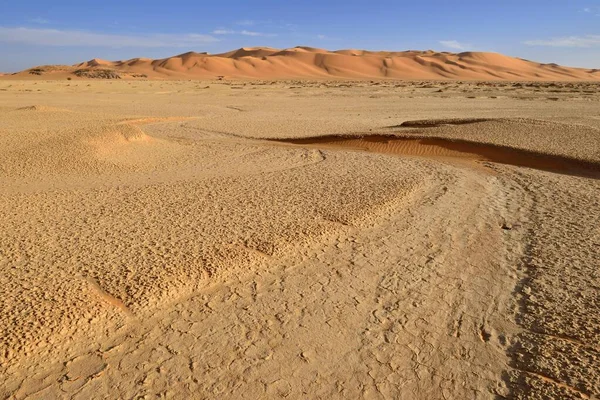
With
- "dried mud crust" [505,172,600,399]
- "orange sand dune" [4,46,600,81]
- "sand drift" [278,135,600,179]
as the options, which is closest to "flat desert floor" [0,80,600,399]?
"dried mud crust" [505,172,600,399]

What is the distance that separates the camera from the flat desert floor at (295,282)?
232cm

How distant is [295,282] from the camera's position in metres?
3.25

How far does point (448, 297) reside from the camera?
122 inches

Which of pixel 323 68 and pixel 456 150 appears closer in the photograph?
pixel 456 150

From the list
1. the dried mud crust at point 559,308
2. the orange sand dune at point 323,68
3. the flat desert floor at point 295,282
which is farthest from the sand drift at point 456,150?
the orange sand dune at point 323,68

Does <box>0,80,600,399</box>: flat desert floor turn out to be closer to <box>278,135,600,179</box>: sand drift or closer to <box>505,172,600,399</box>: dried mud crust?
<box>505,172,600,399</box>: dried mud crust

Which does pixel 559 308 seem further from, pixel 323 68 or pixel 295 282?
pixel 323 68

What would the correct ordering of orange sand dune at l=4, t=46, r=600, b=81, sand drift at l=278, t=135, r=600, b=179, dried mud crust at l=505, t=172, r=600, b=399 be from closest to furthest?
dried mud crust at l=505, t=172, r=600, b=399 → sand drift at l=278, t=135, r=600, b=179 → orange sand dune at l=4, t=46, r=600, b=81

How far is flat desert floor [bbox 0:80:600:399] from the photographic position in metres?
2.32

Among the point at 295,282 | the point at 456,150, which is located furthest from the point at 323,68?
the point at 295,282

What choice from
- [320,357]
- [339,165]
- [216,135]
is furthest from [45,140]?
[320,357]

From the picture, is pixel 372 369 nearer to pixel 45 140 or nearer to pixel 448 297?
pixel 448 297

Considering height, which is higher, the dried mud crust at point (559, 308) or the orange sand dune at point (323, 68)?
the orange sand dune at point (323, 68)

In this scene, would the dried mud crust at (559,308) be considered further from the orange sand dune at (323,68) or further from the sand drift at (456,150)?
the orange sand dune at (323,68)
